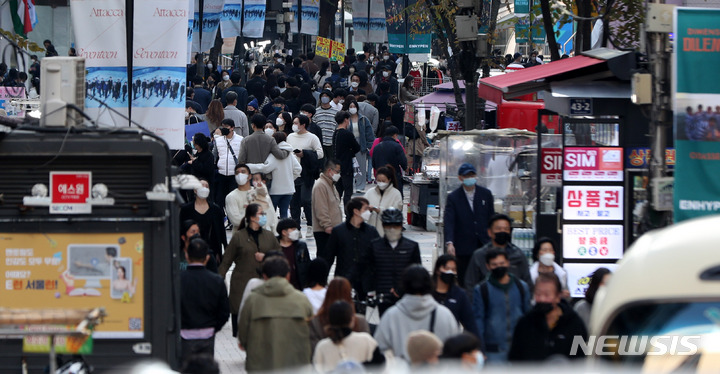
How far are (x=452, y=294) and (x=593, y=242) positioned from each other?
308cm

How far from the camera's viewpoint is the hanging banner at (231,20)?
1307 inches

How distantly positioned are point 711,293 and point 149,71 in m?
7.73

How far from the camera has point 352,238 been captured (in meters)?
11.1

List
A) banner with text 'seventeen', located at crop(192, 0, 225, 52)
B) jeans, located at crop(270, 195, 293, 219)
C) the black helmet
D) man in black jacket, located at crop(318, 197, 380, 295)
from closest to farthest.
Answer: the black helmet → man in black jacket, located at crop(318, 197, 380, 295) → jeans, located at crop(270, 195, 293, 219) → banner with text 'seventeen', located at crop(192, 0, 225, 52)

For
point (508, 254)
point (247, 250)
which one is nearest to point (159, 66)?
point (247, 250)

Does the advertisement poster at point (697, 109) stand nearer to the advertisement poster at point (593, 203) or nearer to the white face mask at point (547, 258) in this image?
the white face mask at point (547, 258)

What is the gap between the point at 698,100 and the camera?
28.9 feet

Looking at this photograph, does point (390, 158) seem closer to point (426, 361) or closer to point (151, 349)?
point (151, 349)

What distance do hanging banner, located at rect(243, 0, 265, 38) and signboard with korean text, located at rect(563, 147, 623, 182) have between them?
22428mm

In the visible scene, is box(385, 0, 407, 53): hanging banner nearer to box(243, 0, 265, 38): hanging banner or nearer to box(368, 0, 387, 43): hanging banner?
box(243, 0, 265, 38): hanging banner

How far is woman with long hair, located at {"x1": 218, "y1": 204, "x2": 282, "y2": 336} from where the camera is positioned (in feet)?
35.5

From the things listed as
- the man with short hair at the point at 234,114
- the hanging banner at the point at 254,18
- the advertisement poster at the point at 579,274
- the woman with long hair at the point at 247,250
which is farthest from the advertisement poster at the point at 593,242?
the hanging banner at the point at 254,18

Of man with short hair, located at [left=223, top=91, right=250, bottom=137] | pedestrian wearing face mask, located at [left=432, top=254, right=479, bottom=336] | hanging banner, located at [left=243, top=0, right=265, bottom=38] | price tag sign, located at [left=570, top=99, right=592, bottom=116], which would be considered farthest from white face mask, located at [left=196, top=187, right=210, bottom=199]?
hanging banner, located at [left=243, top=0, right=265, bottom=38]

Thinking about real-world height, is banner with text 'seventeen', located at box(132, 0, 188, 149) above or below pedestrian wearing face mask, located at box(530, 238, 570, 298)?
above
